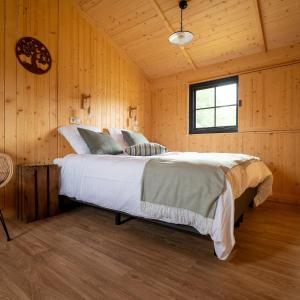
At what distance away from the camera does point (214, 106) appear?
3760mm

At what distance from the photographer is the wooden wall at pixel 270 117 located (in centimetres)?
299

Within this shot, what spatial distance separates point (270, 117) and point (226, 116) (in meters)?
0.68

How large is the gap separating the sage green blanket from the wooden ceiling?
2.20 metres

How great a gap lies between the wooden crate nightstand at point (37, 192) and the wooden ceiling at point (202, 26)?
235cm

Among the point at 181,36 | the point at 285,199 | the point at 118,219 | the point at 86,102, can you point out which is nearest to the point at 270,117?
the point at 285,199

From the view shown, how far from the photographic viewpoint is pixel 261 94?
3221mm

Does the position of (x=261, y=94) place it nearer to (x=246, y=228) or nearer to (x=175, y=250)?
(x=246, y=228)

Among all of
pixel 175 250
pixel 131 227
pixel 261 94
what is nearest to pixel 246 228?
pixel 175 250

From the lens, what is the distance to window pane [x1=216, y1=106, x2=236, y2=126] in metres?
3.55

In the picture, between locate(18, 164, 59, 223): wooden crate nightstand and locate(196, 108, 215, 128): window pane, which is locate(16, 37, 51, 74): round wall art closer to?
locate(18, 164, 59, 223): wooden crate nightstand

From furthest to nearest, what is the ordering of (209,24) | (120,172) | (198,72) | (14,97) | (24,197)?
(198,72) → (209,24) → (14,97) → (24,197) → (120,172)

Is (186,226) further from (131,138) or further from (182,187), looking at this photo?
(131,138)

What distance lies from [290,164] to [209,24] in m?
2.25

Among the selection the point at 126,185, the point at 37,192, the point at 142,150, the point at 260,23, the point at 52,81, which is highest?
the point at 260,23
